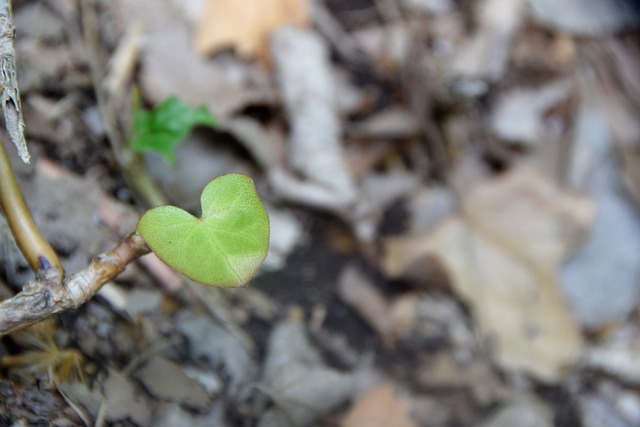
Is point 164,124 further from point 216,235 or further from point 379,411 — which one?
point 379,411

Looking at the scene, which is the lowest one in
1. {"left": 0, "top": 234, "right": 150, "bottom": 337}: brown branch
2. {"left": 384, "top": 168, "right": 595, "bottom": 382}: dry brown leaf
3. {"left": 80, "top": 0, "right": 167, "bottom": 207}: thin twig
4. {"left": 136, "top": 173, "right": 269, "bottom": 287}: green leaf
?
{"left": 0, "top": 234, "right": 150, "bottom": 337}: brown branch

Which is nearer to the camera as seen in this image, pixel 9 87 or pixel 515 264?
pixel 9 87

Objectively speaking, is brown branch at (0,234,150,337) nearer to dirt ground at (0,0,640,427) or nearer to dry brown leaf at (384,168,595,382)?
dirt ground at (0,0,640,427)

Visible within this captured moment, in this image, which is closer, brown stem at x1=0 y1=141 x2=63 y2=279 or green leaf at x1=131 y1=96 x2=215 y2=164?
brown stem at x1=0 y1=141 x2=63 y2=279

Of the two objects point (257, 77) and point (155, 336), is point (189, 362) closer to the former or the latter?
point (155, 336)

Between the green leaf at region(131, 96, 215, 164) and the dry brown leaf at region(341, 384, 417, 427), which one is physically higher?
the green leaf at region(131, 96, 215, 164)

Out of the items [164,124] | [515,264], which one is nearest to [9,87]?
[164,124]

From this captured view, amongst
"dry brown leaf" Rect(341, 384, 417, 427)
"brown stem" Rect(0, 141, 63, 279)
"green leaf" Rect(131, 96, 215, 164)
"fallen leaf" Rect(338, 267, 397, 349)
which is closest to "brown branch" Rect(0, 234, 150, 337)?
"brown stem" Rect(0, 141, 63, 279)

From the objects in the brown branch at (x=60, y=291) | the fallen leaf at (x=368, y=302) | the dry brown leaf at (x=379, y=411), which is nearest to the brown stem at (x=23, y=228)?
the brown branch at (x=60, y=291)
